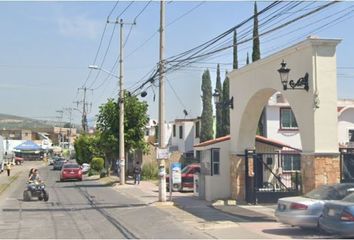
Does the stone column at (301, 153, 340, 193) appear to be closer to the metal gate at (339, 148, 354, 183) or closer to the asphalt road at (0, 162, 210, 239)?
the metal gate at (339, 148, 354, 183)

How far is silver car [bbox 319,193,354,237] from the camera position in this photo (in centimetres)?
1344

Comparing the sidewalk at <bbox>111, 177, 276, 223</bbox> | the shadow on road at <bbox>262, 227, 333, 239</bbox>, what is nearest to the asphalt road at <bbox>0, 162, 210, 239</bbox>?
the sidewalk at <bbox>111, 177, 276, 223</bbox>

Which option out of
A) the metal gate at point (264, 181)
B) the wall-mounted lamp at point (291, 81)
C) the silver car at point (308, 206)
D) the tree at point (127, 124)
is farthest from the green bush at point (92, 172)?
the silver car at point (308, 206)

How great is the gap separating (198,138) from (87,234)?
5145 cm

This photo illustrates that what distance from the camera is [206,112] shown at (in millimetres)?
69625

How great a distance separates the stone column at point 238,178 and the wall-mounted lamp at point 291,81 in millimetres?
6033

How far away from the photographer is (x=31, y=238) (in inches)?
606

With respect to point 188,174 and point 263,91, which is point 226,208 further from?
point 188,174

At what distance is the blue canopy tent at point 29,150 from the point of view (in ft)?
484

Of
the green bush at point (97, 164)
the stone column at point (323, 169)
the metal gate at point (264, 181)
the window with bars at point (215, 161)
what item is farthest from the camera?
the green bush at point (97, 164)

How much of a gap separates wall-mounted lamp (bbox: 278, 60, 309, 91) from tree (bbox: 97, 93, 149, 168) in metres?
24.7

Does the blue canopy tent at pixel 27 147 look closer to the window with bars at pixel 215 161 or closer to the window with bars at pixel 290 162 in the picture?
the window with bars at pixel 290 162

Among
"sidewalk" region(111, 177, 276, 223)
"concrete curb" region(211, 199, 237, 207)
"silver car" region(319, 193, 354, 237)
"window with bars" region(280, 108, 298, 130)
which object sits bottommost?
"sidewalk" region(111, 177, 276, 223)

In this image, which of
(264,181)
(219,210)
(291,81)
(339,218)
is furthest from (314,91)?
(264,181)
